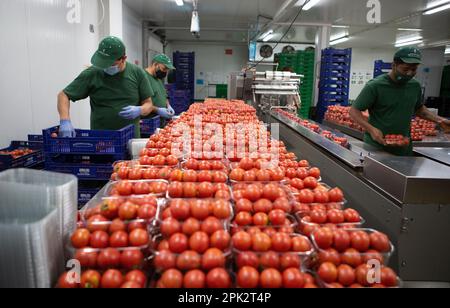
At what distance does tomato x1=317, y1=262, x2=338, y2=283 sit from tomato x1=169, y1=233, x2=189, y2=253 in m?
0.56

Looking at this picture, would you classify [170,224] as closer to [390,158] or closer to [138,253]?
[138,253]

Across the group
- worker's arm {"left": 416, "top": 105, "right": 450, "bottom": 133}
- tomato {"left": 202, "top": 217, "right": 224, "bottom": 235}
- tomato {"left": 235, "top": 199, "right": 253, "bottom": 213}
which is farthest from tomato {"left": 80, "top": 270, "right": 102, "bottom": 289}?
worker's arm {"left": 416, "top": 105, "right": 450, "bottom": 133}

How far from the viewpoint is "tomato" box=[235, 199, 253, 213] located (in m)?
1.62

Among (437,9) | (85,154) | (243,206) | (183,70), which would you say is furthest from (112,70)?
(183,70)

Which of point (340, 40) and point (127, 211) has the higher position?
point (340, 40)

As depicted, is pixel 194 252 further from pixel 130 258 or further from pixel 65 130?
pixel 65 130

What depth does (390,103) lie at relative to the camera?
3652 millimetres

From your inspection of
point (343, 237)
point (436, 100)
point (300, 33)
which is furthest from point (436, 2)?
point (343, 237)

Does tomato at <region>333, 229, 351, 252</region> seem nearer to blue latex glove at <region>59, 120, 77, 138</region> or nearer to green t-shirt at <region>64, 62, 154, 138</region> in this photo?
blue latex glove at <region>59, 120, 77, 138</region>

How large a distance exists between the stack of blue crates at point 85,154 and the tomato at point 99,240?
7.07 ft

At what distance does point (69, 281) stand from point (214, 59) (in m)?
20.6

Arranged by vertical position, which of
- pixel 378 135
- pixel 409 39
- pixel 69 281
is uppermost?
pixel 409 39

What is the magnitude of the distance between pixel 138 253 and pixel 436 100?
66.5ft
